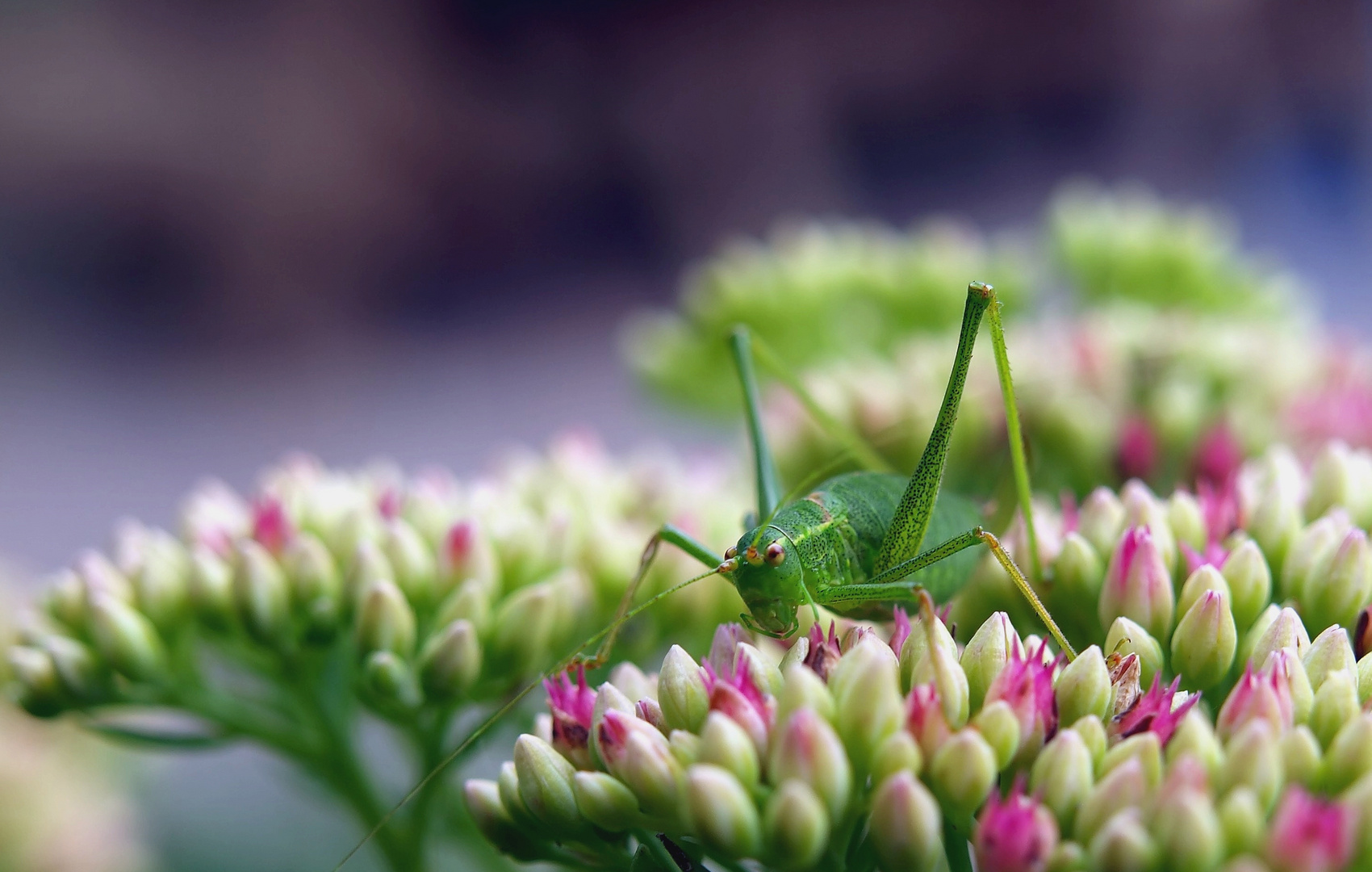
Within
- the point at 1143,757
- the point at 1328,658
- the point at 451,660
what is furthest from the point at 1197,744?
the point at 451,660

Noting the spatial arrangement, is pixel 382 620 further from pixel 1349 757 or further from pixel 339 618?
pixel 1349 757

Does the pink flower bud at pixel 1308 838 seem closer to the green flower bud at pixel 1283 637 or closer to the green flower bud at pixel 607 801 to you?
the green flower bud at pixel 1283 637

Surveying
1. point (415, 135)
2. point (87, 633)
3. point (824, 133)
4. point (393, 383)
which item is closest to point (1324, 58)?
point (824, 133)

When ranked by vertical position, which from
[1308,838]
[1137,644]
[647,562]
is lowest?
[1308,838]

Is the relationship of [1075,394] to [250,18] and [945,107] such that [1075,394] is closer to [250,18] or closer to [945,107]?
[945,107]

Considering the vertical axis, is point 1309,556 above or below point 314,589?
below

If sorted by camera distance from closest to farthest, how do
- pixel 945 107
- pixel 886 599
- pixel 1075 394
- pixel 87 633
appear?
1. pixel 886 599
2. pixel 87 633
3. pixel 1075 394
4. pixel 945 107
